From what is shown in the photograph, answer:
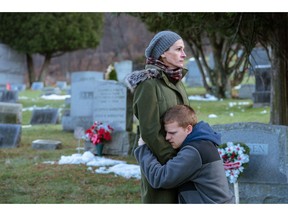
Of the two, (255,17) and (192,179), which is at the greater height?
(255,17)

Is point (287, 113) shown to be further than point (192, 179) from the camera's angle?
Yes

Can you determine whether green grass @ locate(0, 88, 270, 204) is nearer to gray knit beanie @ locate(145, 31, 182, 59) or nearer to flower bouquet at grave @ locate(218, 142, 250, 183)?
flower bouquet at grave @ locate(218, 142, 250, 183)

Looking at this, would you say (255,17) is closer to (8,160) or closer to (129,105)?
(129,105)

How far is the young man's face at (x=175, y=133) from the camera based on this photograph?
10.8 feet

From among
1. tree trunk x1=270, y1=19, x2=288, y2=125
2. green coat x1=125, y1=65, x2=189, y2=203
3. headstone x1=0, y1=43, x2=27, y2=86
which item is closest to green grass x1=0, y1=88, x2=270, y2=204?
tree trunk x1=270, y1=19, x2=288, y2=125

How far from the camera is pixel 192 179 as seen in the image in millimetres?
3283

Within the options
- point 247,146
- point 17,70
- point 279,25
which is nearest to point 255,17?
point 279,25

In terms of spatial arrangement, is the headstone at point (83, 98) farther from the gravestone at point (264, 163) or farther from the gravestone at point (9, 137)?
the gravestone at point (264, 163)

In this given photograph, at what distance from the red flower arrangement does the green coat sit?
6.71m

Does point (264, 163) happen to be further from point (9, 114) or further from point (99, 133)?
point (9, 114)

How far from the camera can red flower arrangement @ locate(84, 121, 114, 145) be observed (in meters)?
10.1

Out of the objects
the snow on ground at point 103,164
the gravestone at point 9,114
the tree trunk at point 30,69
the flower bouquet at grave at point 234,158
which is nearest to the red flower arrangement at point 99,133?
the snow on ground at point 103,164

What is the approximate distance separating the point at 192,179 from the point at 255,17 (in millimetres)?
5923

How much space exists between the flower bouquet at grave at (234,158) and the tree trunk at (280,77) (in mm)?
3445
